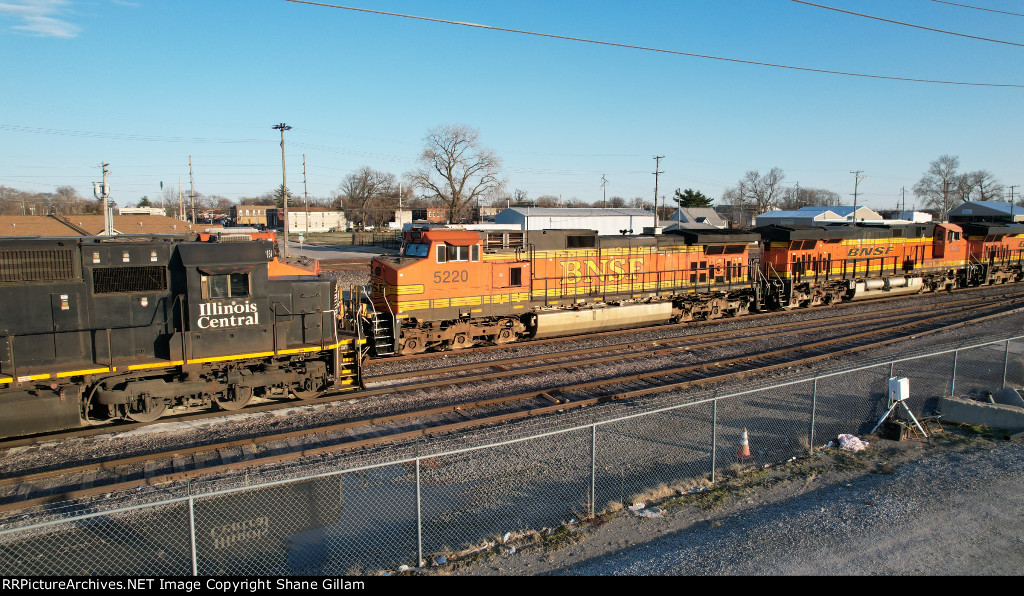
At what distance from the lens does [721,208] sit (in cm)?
12494

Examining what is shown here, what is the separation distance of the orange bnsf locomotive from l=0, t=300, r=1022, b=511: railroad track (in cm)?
300

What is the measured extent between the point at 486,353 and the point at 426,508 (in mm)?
8818

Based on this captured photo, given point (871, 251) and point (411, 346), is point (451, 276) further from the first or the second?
point (871, 251)

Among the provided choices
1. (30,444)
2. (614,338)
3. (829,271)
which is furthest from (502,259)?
(829,271)

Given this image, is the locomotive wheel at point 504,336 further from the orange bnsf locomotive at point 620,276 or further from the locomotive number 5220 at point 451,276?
the locomotive number 5220 at point 451,276

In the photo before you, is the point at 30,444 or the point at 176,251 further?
the point at 176,251

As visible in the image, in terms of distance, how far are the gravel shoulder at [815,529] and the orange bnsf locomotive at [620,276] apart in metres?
9.35

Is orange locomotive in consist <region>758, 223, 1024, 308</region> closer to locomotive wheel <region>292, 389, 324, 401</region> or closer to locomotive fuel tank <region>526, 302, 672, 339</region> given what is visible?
Answer: locomotive fuel tank <region>526, 302, 672, 339</region>

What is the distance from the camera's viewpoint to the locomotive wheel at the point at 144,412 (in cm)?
1015

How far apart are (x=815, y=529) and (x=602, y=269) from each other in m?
13.3

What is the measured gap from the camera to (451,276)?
1622cm

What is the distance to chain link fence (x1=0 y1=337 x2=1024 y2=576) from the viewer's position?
21.9ft

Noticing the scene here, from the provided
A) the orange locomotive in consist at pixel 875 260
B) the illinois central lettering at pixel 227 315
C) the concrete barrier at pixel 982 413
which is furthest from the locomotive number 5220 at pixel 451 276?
the orange locomotive in consist at pixel 875 260
